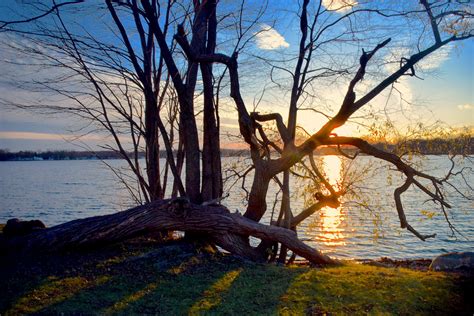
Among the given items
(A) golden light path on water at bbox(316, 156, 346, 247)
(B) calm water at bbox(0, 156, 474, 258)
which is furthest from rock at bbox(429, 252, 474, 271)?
(A) golden light path on water at bbox(316, 156, 346, 247)

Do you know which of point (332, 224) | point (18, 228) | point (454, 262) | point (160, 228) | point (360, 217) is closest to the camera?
point (160, 228)

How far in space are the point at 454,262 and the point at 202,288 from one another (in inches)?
244

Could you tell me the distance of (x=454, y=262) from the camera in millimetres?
8398

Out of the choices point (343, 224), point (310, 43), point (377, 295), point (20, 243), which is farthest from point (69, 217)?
point (377, 295)

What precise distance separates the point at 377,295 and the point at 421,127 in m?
4.61

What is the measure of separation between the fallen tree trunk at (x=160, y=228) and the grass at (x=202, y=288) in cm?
31

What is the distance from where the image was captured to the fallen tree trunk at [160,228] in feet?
20.6

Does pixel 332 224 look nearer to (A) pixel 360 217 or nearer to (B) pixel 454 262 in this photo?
(A) pixel 360 217

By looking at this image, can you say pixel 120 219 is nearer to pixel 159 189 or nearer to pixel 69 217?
pixel 159 189

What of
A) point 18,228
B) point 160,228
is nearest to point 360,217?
point 160,228

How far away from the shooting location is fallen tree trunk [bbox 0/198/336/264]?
6270mm

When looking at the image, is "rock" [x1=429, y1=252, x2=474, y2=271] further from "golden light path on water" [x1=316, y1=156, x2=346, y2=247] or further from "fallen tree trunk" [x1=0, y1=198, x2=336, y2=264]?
"fallen tree trunk" [x1=0, y1=198, x2=336, y2=264]

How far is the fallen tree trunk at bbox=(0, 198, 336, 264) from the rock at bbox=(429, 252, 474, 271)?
9.97 feet

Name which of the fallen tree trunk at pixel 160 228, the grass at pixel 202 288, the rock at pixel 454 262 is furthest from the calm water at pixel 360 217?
the grass at pixel 202 288
